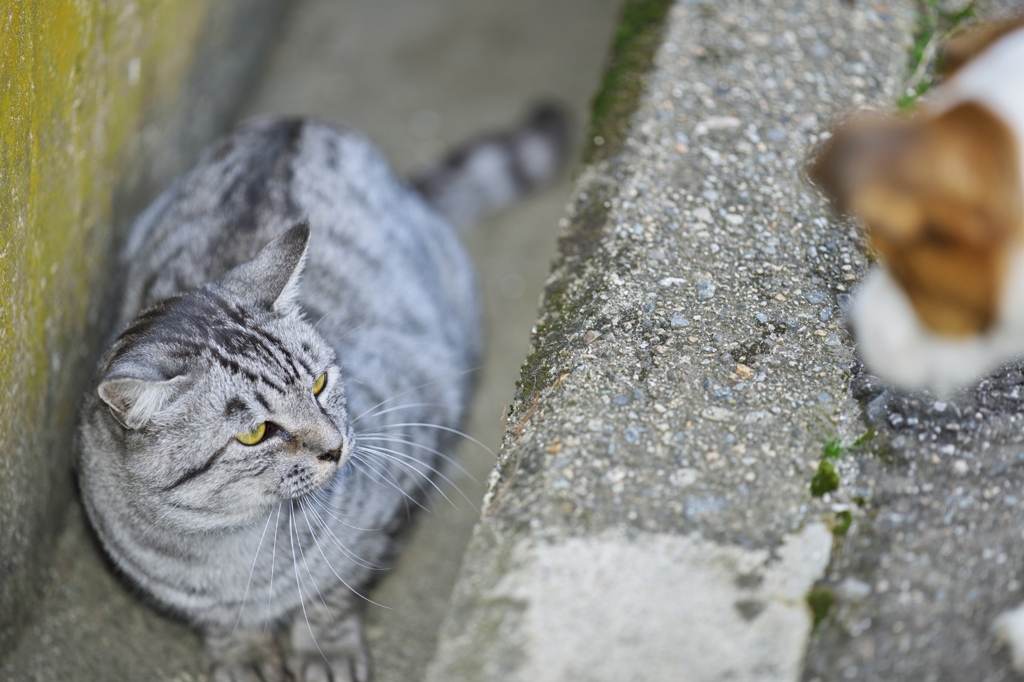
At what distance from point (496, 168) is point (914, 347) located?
2122 millimetres

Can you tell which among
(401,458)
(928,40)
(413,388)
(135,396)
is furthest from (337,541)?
(928,40)

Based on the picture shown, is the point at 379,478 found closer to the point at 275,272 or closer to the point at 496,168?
the point at 275,272

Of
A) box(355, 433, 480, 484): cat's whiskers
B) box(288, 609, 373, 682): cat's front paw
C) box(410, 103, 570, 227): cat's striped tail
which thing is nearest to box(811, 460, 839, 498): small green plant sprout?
box(355, 433, 480, 484): cat's whiskers

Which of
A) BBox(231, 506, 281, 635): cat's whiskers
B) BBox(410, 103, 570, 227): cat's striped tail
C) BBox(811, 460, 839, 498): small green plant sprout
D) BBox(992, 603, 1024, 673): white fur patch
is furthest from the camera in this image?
BBox(410, 103, 570, 227): cat's striped tail

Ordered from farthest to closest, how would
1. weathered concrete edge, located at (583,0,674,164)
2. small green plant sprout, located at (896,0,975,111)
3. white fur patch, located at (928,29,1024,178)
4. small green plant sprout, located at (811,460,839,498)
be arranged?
small green plant sprout, located at (896,0,975,111) → weathered concrete edge, located at (583,0,674,164) → small green plant sprout, located at (811,460,839,498) → white fur patch, located at (928,29,1024,178)

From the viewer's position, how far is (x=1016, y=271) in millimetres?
1665

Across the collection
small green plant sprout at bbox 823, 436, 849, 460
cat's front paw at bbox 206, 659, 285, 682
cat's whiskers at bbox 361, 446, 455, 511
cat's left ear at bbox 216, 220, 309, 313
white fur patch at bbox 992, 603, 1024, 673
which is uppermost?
cat's left ear at bbox 216, 220, 309, 313

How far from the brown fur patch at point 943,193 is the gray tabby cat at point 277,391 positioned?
1248 millimetres

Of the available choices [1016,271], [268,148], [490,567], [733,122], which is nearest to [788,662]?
[490,567]

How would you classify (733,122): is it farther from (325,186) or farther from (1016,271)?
(325,186)

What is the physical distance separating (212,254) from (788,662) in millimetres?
1886

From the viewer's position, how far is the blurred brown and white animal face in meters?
1.61

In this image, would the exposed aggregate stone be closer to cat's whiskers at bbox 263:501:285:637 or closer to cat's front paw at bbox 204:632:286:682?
cat's whiskers at bbox 263:501:285:637

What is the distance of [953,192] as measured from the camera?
1.61 metres
